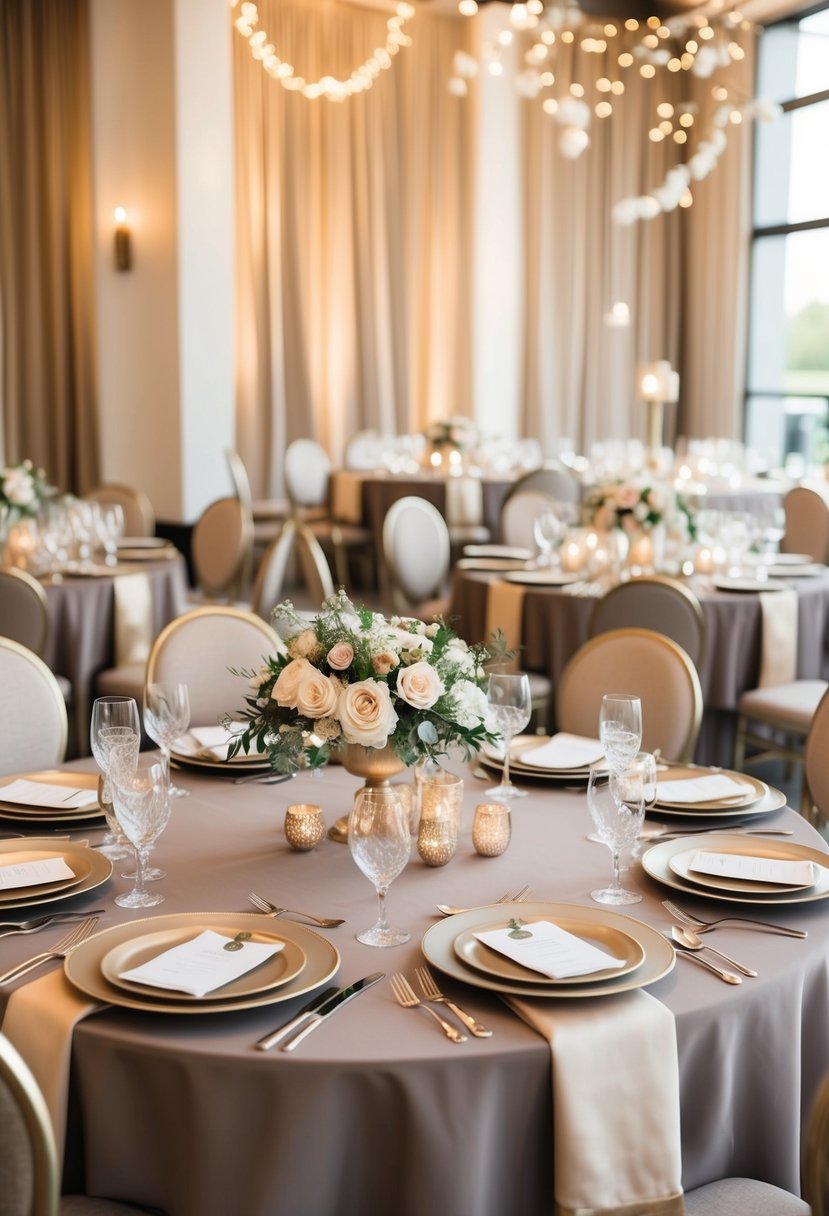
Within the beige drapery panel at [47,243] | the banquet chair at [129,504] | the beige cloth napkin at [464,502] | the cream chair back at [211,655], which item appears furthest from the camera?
the beige drapery panel at [47,243]

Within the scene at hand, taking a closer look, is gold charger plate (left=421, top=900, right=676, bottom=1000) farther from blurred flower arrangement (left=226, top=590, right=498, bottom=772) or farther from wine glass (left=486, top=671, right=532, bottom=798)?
wine glass (left=486, top=671, right=532, bottom=798)

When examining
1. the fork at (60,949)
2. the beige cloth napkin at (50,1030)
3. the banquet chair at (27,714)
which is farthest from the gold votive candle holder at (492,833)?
the banquet chair at (27,714)

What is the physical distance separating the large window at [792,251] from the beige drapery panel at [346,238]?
260cm

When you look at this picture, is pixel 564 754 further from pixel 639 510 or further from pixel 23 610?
pixel 23 610

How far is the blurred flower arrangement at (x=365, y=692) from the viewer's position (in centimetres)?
203

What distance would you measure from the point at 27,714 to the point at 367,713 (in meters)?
1.30

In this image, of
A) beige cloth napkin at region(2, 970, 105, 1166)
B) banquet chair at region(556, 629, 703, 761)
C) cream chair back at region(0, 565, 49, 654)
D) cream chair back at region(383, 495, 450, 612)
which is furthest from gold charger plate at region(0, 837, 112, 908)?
cream chair back at region(383, 495, 450, 612)

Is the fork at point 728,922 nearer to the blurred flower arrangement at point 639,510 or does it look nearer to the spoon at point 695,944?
the spoon at point 695,944

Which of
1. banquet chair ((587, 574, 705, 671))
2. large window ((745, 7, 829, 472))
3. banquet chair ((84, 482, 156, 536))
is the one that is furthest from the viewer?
large window ((745, 7, 829, 472))

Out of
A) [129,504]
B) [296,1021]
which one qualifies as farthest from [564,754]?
[129,504]

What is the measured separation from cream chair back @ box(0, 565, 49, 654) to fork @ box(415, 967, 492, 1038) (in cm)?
304

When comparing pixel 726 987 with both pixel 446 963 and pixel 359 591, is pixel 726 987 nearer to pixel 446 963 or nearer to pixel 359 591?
pixel 446 963

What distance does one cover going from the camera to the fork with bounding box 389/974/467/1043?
154 centimetres

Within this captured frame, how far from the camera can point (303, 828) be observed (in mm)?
2209
